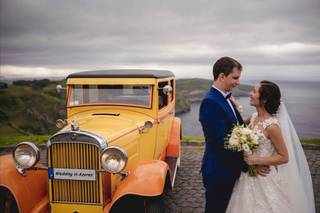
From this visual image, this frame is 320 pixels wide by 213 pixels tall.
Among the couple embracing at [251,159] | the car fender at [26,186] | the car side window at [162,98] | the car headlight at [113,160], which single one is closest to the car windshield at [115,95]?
the car side window at [162,98]

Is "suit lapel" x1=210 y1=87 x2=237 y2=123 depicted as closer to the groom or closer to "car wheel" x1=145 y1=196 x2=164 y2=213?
the groom

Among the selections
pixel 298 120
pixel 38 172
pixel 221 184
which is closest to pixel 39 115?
pixel 298 120

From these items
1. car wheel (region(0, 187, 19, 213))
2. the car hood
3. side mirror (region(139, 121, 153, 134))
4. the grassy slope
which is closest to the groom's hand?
the car hood

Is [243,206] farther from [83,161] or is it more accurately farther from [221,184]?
[83,161]

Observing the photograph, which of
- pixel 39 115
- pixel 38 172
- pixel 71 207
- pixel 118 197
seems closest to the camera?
pixel 118 197

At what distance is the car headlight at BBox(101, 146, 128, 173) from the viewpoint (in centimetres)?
311

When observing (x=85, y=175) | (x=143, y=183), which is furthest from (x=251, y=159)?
(x=85, y=175)

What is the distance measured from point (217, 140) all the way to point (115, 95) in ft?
7.83

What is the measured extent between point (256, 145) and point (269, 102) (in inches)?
17.5

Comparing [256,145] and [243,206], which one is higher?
[256,145]

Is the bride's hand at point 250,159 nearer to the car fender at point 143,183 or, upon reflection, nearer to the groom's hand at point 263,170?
the groom's hand at point 263,170

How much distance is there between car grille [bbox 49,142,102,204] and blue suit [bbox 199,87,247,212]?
1192mm

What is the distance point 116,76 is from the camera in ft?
15.3

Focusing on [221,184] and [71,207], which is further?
[71,207]
